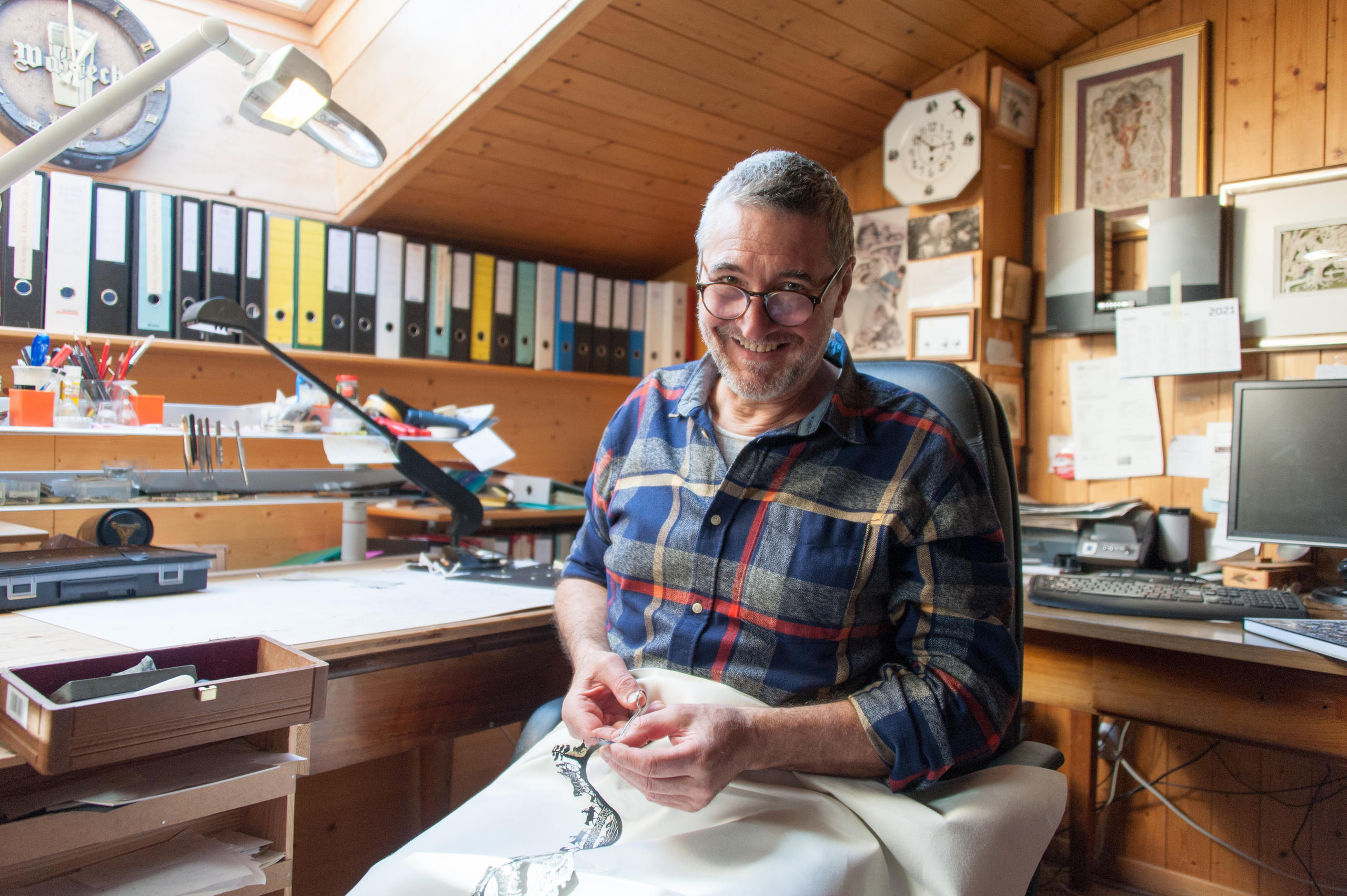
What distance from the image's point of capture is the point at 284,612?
1.23m

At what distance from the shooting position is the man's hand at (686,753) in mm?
792

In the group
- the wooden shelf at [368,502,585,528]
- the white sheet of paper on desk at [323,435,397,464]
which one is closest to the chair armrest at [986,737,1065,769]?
the white sheet of paper on desk at [323,435,397,464]

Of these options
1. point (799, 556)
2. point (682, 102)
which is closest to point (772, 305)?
point (799, 556)

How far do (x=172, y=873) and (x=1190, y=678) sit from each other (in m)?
1.37

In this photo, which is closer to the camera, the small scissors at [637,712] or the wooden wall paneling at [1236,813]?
the small scissors at [637,712]

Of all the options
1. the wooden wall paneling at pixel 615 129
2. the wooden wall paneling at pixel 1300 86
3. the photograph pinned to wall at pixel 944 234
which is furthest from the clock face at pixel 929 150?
the wooden wall paneling at pixel 1300 86

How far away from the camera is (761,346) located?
103 centimetres

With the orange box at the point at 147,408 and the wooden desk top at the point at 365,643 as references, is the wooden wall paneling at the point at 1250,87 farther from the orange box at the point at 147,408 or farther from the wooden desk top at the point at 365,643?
the orange box at the point at 147,408

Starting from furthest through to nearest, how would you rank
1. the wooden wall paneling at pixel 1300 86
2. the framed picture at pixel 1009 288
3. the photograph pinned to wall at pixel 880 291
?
1. the photograph pinned to wall at pixel 880 291
2. the framed picture at pixel 1009 288
3. the wooden wall paneling at pixel 1300 86

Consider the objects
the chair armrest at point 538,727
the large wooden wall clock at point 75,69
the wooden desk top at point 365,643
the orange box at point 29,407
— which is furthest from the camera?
the large wooden wall clock at point 75,69

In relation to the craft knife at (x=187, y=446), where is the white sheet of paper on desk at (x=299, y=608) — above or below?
below

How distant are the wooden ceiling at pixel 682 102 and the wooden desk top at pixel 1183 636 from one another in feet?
4.36

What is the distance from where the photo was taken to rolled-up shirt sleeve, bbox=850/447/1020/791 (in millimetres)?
875

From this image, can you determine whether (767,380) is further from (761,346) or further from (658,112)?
(658,112)
